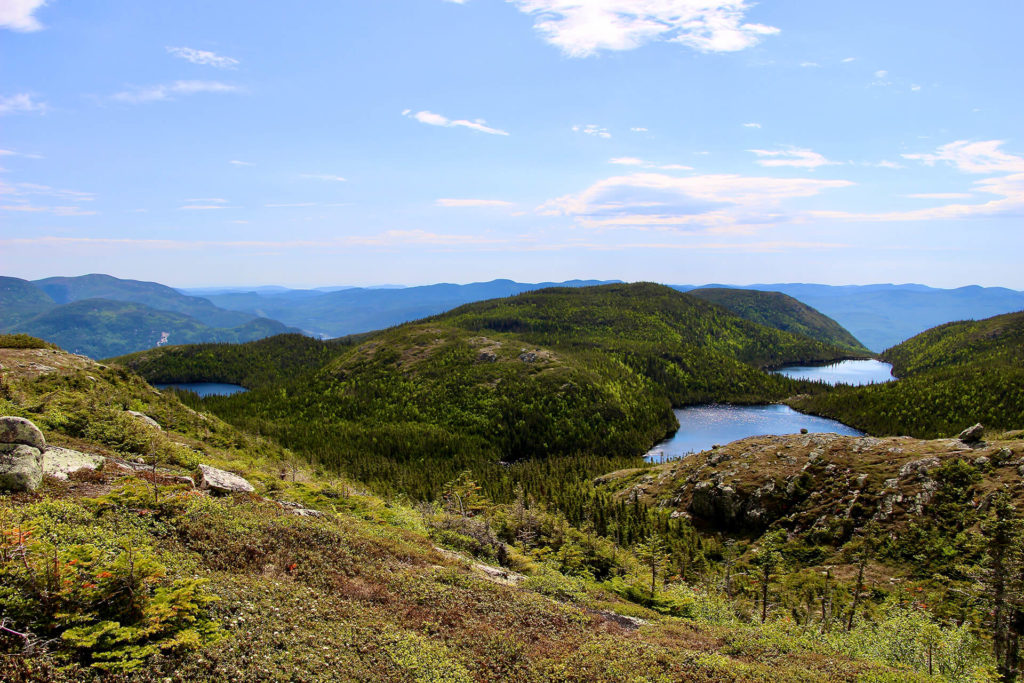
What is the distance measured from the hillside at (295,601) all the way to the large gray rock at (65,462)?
0.79 feet

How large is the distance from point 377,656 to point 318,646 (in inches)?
77.1

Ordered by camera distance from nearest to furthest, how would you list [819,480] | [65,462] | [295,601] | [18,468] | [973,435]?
1. [295,601]
2. [18,468]
3. [65,462]
4. [973,435]
5. [819,480]

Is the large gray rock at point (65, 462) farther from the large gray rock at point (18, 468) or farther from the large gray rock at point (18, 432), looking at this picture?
the large gray rock at point (18, 468)

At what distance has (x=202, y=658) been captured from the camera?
1336 centimetres

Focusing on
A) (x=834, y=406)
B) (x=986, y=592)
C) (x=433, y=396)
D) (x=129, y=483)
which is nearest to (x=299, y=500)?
(x=129, y=483)

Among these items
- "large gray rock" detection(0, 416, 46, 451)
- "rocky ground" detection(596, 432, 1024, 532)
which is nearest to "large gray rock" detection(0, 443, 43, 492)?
"large gray rock" detection(0, 416, 46, 451)

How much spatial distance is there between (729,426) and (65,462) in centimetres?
18149

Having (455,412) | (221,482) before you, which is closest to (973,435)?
(221,482)

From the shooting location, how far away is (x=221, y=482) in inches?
1080

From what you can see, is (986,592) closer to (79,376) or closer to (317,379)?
(79,376)

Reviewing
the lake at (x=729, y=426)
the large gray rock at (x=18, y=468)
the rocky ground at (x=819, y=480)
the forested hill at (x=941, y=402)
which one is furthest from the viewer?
the lake at (x=729, y=426)

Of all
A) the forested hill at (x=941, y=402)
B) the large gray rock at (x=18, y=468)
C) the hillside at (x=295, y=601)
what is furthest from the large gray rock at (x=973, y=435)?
the large gray rock at (x=18, y=468)

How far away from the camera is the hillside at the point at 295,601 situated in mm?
12930

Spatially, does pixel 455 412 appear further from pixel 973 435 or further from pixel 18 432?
pixel 18 432
